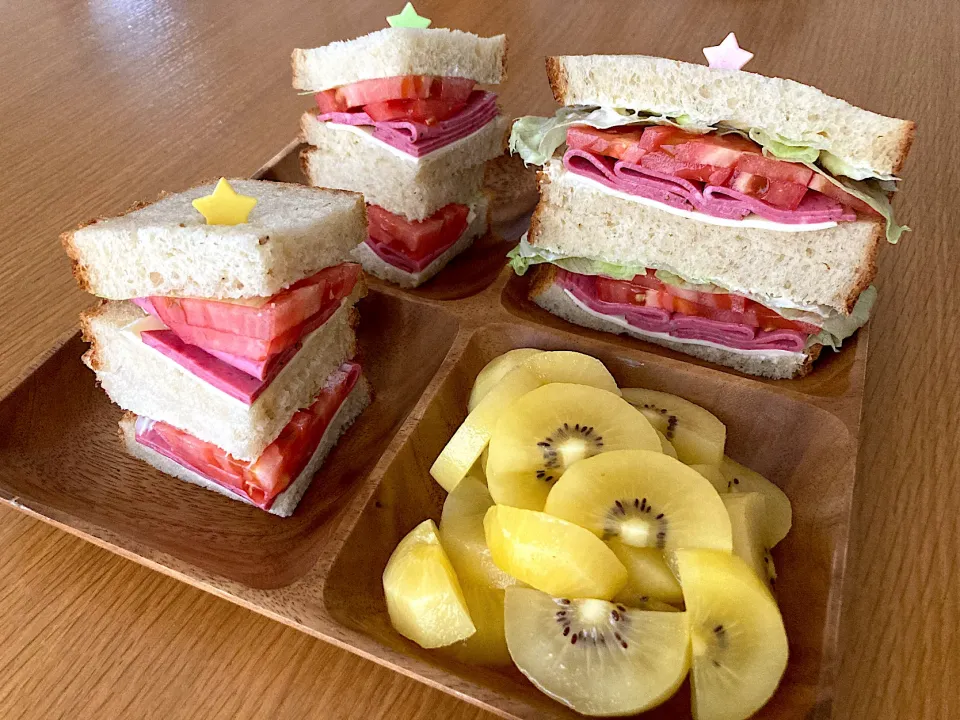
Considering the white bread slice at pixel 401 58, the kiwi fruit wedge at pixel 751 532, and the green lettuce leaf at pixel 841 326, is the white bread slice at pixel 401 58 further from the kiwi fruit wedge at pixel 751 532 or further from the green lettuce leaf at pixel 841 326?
the kiwi fruit wedge at pixel 751 532

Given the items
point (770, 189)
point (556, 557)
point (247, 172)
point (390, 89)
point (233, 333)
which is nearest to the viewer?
point (556, 557)

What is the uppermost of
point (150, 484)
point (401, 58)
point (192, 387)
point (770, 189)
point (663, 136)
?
point (401, 58)

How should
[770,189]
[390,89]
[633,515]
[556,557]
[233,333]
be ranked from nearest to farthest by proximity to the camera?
[556,557]
[633,515]
[233,333]
[770,189]
[390,89]

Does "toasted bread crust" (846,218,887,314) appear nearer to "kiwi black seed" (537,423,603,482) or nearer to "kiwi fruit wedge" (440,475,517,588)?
"kiwi black seed" (537,423,603,482)

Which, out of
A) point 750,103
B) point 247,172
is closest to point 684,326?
point 750,103

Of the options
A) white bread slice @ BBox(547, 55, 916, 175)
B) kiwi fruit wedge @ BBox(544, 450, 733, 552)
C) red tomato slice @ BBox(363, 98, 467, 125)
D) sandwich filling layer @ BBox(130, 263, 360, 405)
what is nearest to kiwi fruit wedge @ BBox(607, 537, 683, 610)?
kiwi fruit wedge @ BBox(544, 450, 733, 552)

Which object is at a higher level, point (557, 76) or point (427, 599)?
point (557, 76)

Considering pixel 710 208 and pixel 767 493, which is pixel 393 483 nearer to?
pixel 767 493
